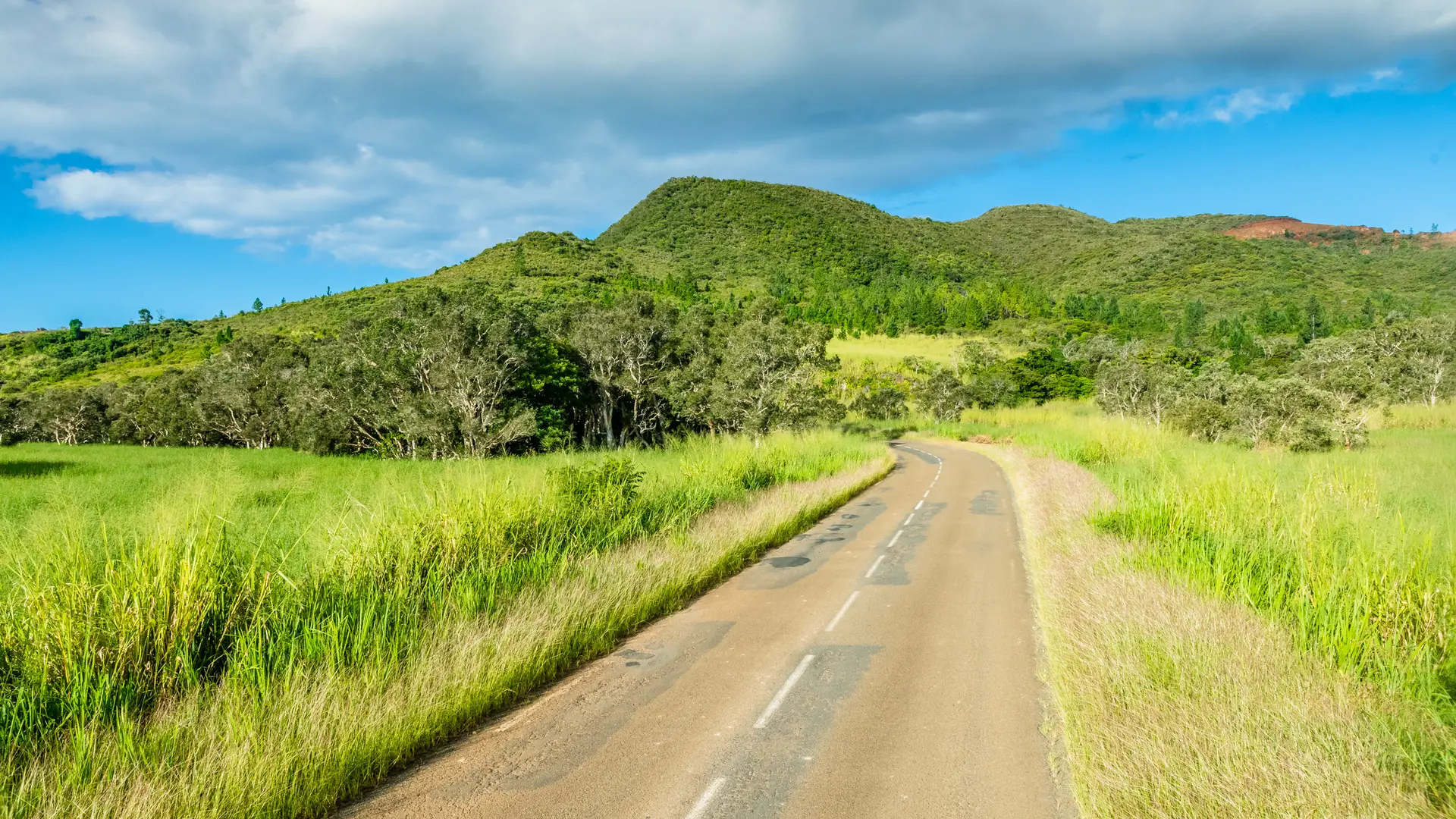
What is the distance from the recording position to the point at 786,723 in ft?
21.2

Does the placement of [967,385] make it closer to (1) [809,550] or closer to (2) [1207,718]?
(1) [809,550]

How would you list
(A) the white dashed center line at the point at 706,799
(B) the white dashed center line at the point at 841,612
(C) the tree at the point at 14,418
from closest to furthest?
(A) the white dashed center line at the point at 706,799 < (B) the white dashed center line at the point at 841,612 < (C) the tree at the point at 14,418

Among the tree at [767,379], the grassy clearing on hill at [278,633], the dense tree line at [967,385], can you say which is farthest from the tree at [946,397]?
the grassy clearing on hill at [278,633]

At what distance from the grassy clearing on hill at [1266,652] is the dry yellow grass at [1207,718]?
0.06 ft

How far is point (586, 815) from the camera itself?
16.3ft

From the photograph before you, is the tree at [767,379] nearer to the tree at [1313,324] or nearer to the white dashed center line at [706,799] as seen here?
the white dashed center line at [706,799]

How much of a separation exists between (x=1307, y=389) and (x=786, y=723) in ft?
108

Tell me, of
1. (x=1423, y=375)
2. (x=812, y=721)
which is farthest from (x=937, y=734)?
(x=1423, y=375)

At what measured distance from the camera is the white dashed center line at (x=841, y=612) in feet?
30.7

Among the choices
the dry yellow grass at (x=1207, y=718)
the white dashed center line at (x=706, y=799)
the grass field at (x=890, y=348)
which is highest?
the grass field at (x=890, y=348)

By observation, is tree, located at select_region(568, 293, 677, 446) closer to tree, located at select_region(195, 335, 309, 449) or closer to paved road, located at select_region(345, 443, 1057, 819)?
tree, located at select_region(195, 335, 309, 449)

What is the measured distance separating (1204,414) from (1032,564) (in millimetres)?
26425

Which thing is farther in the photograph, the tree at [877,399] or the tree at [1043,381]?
the tree at [1043,381]

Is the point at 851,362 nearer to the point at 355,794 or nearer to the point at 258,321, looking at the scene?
the point at 355,794
